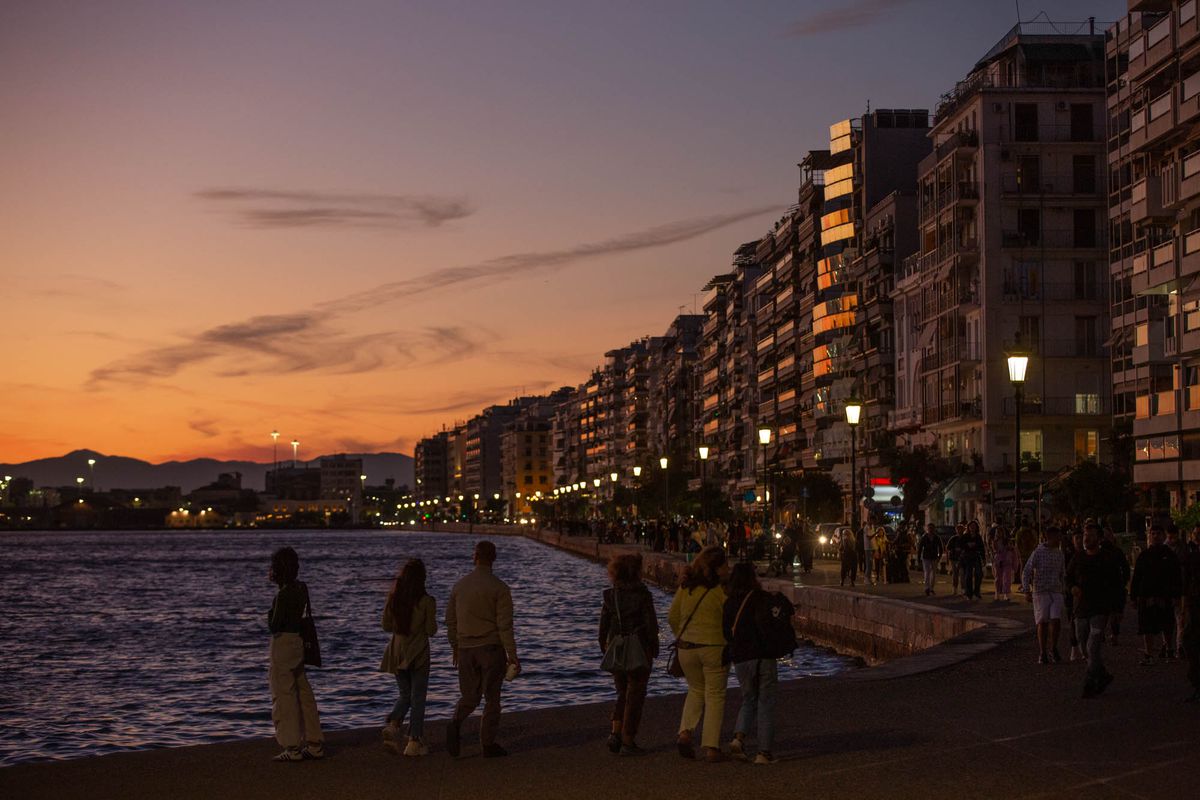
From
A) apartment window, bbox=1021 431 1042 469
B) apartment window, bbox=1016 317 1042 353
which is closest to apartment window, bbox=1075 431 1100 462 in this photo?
apartment window, bbox=1021 431 1042 469

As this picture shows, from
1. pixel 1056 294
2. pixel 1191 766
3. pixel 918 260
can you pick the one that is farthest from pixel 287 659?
pixel 918 260

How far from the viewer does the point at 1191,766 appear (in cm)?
1312

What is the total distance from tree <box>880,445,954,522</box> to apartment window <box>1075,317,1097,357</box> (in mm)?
7768

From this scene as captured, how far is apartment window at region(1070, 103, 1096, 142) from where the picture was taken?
76375 millimetres

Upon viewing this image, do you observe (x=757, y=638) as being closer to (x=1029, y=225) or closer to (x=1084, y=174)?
(x=1029, y=225)

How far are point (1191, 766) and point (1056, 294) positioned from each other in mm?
64997

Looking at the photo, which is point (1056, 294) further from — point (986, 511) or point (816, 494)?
point (816, 494)

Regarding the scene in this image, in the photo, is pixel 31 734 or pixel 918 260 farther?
pixel 918 260

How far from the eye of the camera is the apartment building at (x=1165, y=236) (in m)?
55.4

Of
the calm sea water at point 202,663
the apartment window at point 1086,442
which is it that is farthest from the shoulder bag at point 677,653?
the apartment window at point 1086,442

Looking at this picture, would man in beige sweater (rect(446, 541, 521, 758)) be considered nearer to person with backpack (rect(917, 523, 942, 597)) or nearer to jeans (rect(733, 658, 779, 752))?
jeans (rect(733, 658, 779, 752))

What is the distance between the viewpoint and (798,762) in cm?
1379

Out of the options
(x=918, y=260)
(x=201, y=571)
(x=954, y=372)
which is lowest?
(x=201, y=571)

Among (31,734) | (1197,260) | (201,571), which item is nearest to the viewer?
(31,734)
